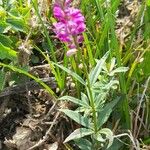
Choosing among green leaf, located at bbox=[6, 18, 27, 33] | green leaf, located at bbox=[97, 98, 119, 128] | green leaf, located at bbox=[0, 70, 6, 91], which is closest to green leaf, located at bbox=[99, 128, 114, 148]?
green leaf, located at bbox=[97, 98, 119, 128]

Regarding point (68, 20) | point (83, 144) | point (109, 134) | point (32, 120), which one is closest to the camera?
point (68, 20)

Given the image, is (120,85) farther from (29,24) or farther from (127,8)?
(127,8)

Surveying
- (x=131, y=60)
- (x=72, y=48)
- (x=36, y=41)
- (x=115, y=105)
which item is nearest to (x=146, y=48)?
(x=131, y=60)

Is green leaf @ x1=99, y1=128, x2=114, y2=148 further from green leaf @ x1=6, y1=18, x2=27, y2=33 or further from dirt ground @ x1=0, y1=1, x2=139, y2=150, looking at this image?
green leaf @ x1=6, y1=18, x2=27, y2=33

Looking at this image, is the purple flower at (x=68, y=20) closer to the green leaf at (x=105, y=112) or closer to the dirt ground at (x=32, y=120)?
the green leaf at (x=105, y=112)

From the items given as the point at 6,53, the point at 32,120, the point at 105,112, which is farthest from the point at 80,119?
the point at 6,53

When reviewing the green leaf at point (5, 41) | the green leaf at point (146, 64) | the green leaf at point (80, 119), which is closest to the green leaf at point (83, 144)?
the green leaf at point (80, 119)

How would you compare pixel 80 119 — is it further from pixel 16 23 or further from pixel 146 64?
pixel 16 23
